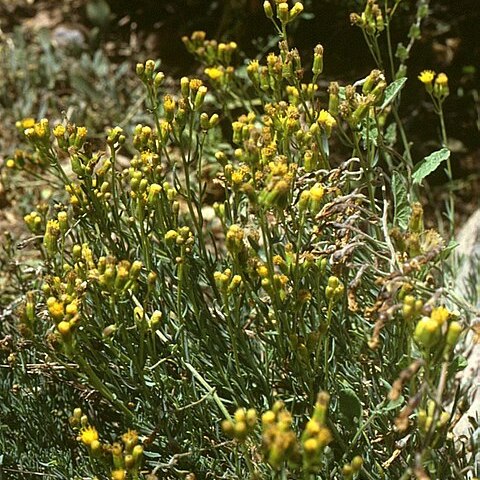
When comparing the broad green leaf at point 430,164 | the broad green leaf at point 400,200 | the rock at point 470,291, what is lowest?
the rock at point 470,291

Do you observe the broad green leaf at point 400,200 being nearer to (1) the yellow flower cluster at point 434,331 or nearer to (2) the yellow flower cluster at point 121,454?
(1) the yellow flower cluster at point 434,331

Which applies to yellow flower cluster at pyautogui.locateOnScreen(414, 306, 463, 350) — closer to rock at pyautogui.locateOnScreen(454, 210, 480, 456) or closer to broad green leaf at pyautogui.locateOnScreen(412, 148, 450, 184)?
broad green leaf at pyautogui.locateOnScreen(412, 148, 450, 184)

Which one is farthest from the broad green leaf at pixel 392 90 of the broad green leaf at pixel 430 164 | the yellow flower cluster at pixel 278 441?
the yellow flower cluster at pixel 278 441

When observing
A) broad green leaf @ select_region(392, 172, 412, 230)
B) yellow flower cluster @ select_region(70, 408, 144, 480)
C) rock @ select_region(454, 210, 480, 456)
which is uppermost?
broad green leaf @ select_region(392, 172, 412, 230)

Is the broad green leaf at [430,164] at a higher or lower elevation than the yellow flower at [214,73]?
lower

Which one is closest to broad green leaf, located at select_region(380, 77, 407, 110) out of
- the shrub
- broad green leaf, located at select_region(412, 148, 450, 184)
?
the shrub

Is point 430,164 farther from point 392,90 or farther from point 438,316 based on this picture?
point 438,316
